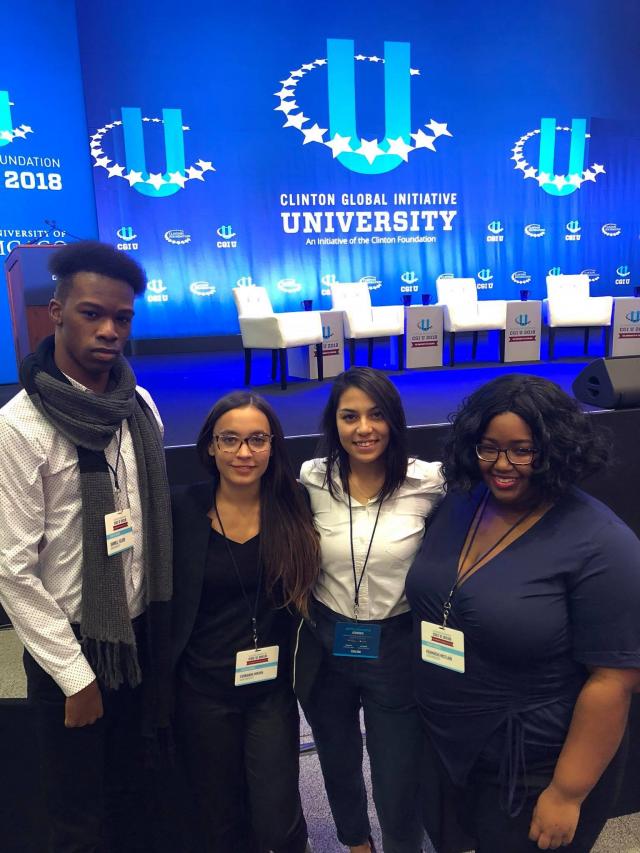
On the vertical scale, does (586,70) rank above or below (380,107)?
above

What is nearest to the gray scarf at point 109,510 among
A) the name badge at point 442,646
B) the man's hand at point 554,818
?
Result: the name badge at point 442,646

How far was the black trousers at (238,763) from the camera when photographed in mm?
1431

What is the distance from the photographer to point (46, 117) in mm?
5918

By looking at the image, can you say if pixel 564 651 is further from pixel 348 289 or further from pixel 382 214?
pixel 382 214

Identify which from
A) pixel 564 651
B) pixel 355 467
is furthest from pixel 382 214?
pixel 564 651

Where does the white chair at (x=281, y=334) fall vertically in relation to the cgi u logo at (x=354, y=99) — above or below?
below

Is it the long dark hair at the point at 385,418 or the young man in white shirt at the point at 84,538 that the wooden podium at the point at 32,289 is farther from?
the long dark hair at the point at 385,418

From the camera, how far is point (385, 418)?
4.87ft

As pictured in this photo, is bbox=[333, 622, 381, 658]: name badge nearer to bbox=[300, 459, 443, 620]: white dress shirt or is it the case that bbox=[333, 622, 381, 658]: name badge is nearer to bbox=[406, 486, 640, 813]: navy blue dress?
bbox=[300, 459, 443, 620]: white dress shirt

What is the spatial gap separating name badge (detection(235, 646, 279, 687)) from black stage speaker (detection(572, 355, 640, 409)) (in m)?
1.78

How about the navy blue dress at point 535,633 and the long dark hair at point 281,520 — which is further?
the long dark hair at point 281,520

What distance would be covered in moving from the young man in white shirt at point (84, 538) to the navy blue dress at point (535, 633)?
698 mm

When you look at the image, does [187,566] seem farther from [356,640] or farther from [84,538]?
[356,640]

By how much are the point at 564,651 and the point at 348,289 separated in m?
5.78
